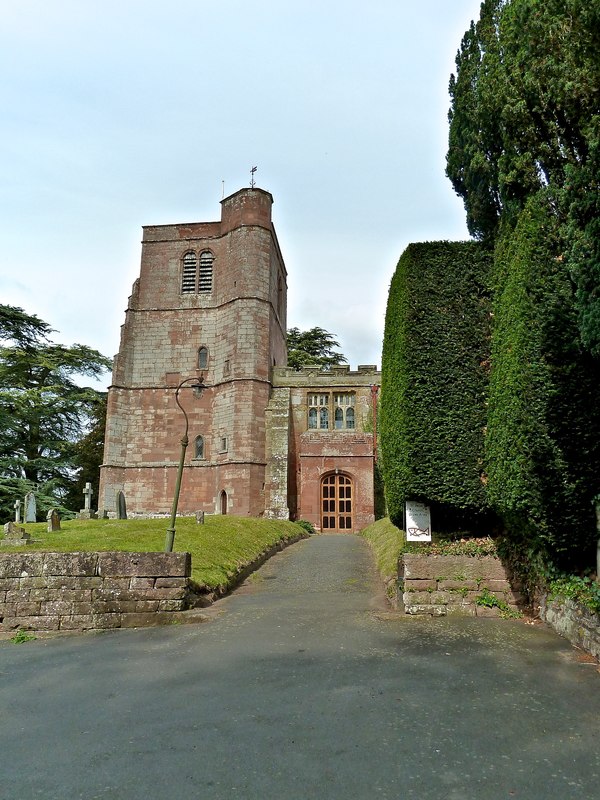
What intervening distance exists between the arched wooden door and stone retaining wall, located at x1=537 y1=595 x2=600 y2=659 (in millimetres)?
22925

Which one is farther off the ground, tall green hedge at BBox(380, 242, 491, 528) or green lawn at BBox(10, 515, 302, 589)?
tall green hedge at BBox(380, 242, 491, 528)

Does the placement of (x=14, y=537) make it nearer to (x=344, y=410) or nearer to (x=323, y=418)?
(x=323, y=418)

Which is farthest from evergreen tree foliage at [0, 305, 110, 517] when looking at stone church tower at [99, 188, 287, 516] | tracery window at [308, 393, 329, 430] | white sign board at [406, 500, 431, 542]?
white sign board at [406, 500, 431, 542]

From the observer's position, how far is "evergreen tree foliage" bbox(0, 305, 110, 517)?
32469mm

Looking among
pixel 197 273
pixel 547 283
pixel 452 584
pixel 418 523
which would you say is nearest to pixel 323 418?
pixel 197 273

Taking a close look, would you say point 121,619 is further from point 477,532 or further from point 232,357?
point 232,357

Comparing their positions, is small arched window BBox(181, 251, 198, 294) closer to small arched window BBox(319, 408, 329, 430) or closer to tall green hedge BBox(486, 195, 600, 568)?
small arched window BBox(319, 408, 329, 430)

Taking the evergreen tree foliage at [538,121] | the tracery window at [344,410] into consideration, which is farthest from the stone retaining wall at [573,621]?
the tracery window at [344,410]

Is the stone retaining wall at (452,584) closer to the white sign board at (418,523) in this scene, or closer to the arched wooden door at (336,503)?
the white sign board at (418,523)

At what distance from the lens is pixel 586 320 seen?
6.41 m

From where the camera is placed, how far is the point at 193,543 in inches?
531

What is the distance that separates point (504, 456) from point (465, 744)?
4.65 meters

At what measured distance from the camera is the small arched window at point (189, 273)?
35.5 metres

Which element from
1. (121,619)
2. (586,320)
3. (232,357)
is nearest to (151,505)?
(232,357)
